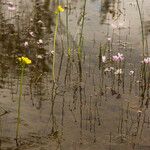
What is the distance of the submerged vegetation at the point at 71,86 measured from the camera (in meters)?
4.57

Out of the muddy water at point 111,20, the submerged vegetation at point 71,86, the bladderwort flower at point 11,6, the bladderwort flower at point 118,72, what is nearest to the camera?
the submerged vegetation at point 71,86

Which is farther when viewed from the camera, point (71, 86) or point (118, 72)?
point (118, 72)

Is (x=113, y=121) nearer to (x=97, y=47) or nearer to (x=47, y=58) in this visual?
(x=47, y=58)

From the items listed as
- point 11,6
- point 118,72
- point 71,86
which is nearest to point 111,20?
point 11,6

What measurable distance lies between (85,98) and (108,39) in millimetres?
2176

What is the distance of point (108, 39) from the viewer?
7.45 meters

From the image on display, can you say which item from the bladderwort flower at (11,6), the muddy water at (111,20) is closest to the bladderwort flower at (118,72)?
the muddy water at (111,20)

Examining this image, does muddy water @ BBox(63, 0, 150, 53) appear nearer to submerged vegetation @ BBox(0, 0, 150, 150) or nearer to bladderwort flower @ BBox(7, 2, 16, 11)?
submerged vegetation @ BBox(0, 0, 150, 150)

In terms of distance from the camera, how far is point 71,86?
577 centimetres

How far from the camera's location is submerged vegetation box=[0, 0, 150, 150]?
4.57 m

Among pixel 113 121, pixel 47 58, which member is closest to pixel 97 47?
pixel 47 58

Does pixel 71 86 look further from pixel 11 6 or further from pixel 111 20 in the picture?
pixel 11 6

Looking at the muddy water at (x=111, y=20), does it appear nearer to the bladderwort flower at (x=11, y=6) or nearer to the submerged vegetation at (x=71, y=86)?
the submerged vegetation at (x=71, y=86)

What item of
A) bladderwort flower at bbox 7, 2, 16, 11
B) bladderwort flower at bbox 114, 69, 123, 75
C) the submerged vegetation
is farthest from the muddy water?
bladderwort flower at bbox 114, 69, 123, 75
